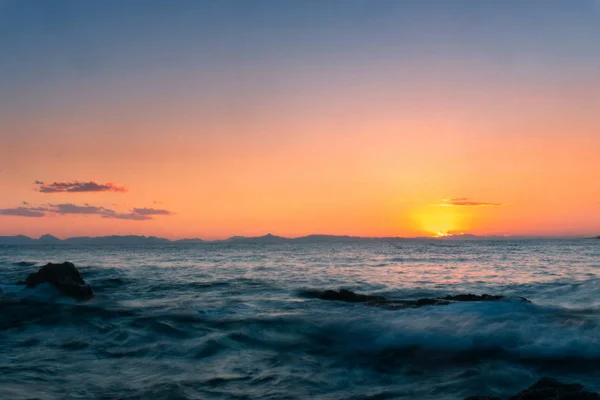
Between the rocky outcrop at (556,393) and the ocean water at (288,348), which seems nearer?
the rocky outcrop at (556,393)

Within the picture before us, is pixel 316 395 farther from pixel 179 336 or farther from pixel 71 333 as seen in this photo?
pixel 71 333

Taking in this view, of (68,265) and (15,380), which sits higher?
(68,265)

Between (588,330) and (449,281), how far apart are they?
17357 mm

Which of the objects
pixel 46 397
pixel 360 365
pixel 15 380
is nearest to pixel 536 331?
pixel 360 365

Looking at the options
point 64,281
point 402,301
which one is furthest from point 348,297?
point 64,281

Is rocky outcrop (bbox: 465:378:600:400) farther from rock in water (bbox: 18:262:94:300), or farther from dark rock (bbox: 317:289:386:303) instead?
rock in water (bbox: 18:262:94:300)

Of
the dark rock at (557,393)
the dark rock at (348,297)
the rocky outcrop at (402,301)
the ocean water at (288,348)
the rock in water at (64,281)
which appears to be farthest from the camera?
the rock in water at (64,281)

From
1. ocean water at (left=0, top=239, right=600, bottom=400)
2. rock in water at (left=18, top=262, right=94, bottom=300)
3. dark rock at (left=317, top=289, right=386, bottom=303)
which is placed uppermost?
rock in water at (left=18, top=262, right=94, bottom=300)

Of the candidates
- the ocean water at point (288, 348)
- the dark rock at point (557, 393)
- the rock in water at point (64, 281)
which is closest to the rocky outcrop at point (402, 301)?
the ocean water at point (288, 348)

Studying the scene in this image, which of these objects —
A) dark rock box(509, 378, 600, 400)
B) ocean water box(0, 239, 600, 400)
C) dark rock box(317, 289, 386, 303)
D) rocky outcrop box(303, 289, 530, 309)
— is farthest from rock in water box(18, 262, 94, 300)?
dark rock box(509, 378, 600, 400)

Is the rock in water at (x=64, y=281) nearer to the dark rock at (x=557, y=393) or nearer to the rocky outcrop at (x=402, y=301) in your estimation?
the rocky outcrop at (x=402, y=301)

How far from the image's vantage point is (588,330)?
507 inches

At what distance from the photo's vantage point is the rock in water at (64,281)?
21484 mm

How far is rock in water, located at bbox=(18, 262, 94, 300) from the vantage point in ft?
70.5
